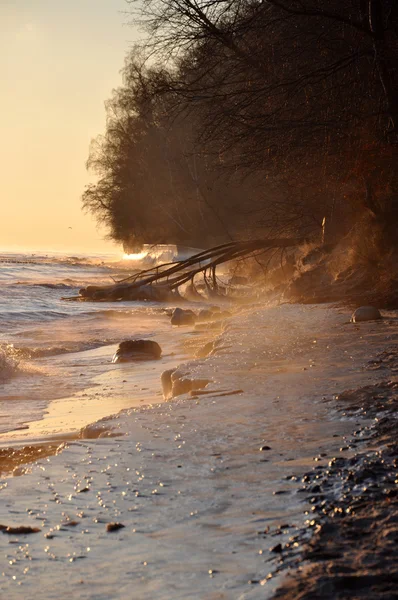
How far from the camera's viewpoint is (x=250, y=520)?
2.70 meters

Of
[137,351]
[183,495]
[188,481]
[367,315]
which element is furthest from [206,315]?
[183,495]

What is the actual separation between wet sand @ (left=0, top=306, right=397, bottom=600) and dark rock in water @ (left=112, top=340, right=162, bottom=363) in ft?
14.9

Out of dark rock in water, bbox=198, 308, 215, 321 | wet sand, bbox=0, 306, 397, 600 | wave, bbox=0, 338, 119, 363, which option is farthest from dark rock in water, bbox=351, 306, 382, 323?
dark rock in water, bbox=198, 308, 215, 321

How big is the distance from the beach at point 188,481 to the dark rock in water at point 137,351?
11.0 feet

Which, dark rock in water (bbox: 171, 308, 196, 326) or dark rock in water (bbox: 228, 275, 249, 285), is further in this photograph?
dark rock in water (bbox: 228, 275, 249, 285)

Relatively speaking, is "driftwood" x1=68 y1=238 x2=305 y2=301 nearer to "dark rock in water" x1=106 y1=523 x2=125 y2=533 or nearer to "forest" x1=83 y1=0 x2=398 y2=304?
"forest" x1=83 y1=0 x2=398 y2=304

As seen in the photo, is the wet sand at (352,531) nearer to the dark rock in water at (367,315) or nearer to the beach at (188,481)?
the beach at (188,481)

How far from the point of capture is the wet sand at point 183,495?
2.35 m

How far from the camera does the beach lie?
7.75 ft

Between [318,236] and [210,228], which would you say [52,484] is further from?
[210,228]

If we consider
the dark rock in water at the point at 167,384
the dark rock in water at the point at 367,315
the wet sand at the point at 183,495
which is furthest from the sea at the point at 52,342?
the dark rock in water at the point at 367,315

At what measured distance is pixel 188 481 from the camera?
325 centimetres

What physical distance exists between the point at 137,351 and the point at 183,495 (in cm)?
714

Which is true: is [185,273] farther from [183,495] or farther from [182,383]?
[183,495]
